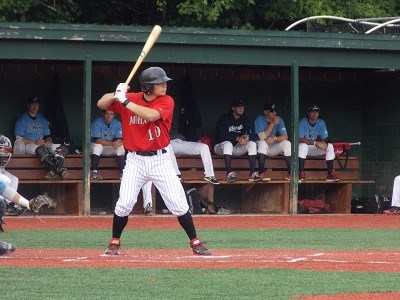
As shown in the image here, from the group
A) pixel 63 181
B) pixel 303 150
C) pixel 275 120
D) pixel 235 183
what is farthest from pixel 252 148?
pixel 63 181

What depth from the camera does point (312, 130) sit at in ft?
58.9

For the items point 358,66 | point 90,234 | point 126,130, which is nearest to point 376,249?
point 126,130

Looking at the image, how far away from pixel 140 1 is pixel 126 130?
1544cm

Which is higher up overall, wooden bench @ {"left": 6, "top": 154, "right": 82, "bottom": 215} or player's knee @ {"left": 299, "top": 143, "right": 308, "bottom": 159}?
player's knee @ {"left": 299, "top": 143, "right": 308, "bottom": 159}

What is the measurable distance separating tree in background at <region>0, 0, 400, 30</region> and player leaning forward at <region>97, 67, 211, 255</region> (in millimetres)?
13481

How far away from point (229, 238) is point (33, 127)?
18.5ft

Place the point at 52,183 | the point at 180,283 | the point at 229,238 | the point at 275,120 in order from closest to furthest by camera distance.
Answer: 1. the point at 180,283
2. the point at 229,238
3. the point at 52,183
4. the point at 275,120

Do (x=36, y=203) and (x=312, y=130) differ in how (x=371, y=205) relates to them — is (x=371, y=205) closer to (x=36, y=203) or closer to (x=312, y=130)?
(x=312, y=130)

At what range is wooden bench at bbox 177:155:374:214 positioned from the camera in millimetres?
17219

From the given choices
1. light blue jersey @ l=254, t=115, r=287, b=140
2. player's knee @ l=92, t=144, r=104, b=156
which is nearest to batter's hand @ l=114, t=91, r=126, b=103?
player's knee @ l=92, t=144, r=104, b=156

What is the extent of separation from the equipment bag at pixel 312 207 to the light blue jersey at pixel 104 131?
315 centimetres

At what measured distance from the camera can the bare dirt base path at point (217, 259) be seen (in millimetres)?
8508

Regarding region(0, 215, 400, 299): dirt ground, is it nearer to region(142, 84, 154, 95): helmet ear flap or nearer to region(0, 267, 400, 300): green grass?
region(0, 267, 400, 300): green grass

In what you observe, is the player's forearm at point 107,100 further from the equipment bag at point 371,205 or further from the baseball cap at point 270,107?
the equipment bag at point 371,205
